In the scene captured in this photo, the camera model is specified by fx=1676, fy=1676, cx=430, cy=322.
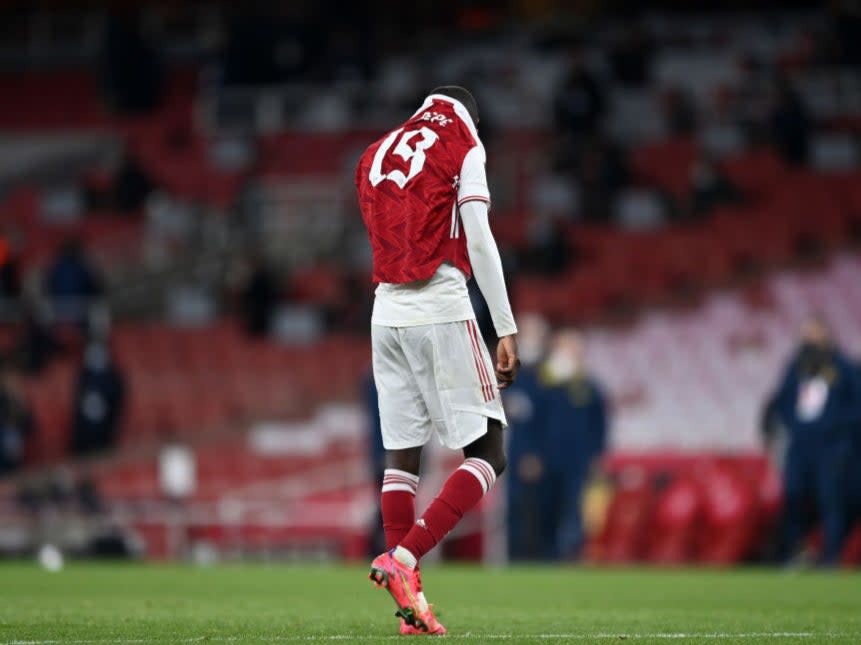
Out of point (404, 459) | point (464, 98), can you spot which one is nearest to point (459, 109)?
point (464, 98)

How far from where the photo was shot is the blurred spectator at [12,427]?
1748cm

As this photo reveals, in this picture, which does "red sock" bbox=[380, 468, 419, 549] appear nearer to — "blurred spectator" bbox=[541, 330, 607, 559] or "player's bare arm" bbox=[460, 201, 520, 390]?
"player's bare arm" bbox=[460, 201, 520, 390]

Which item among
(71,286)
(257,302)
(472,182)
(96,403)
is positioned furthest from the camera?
(257,302)

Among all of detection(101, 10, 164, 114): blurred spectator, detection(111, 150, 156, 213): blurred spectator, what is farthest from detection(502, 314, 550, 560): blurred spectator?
detection(101, 10, 164, 114): blurred spectator

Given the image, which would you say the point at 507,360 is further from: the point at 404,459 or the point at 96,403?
the point at 96,403

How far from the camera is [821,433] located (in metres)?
13.9

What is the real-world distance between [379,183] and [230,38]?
2116 cm

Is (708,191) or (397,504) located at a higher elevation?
(708,191)

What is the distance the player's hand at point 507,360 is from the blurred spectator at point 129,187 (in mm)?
19045

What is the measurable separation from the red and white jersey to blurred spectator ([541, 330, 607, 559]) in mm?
8680

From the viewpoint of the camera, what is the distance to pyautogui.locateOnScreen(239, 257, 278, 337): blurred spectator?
21.4 m

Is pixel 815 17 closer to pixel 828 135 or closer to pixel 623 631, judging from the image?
pixel 828 135

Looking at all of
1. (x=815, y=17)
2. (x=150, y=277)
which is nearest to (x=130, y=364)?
(x=150, y=277)

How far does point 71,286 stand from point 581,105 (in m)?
7.58
